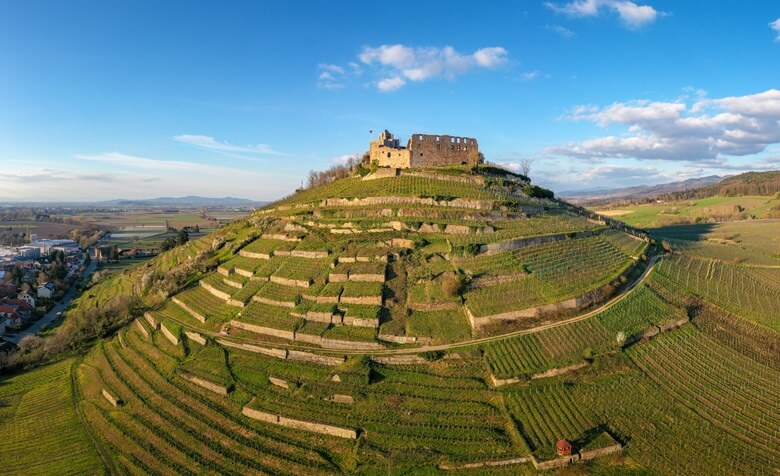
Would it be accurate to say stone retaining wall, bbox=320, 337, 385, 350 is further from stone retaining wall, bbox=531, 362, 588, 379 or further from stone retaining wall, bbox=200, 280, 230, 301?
stone retaining wall, bbox=200, 280, 230, 301

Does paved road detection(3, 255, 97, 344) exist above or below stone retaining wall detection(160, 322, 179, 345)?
below

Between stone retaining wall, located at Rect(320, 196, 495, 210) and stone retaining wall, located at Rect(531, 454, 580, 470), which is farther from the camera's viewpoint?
stone retaining wall, located at Rect(320, 196, 495, 210)

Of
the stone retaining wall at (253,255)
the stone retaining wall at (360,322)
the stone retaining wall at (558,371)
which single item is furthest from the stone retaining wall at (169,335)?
the stone retaining wall at (558,371)

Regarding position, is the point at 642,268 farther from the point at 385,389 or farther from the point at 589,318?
the point at 385,389

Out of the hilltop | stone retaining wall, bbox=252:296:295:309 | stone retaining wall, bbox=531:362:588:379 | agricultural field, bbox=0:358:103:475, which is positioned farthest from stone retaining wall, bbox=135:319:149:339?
stone retaining wall, bbox=531:362:588:379

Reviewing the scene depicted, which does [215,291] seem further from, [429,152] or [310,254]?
[429,152]


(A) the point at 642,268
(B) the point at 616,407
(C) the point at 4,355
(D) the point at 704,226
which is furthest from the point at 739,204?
(C) the point at 4,355

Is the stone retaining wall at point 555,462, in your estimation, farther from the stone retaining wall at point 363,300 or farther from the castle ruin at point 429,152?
the castle ruin at point 429,152
